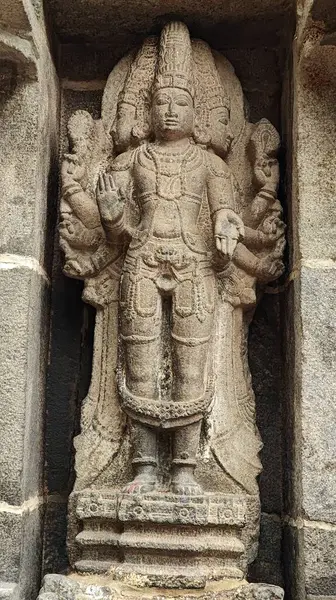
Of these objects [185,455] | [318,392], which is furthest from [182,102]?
[185,455]

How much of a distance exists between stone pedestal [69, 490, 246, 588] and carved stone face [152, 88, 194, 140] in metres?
1.78

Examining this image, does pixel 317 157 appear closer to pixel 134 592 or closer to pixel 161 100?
pixel 161 100

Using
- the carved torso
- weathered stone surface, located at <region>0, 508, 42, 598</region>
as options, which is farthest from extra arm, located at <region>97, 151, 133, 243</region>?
weathered stone surface, located at <region>0, 508, 42, 598</region>

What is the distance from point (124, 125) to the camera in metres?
4.12

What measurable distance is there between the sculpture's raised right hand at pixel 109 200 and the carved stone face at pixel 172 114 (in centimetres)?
41

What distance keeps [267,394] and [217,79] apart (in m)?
1.70

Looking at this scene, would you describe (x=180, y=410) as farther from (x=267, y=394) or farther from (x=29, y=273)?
(x=29, y=273)

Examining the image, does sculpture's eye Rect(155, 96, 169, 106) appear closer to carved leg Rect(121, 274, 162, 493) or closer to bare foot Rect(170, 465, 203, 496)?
carved leg Rect(121, 274, 162, 493)

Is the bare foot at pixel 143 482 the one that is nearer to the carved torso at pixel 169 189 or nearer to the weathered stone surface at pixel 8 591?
the weathered stone surface at pixel 8 591

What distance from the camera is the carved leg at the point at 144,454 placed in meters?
3.66

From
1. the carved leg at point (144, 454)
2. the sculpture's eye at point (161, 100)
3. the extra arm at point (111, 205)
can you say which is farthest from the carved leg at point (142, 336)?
the sculpture's eye at point (161, 100)

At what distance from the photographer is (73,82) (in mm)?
4551

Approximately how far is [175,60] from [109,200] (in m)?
0.86

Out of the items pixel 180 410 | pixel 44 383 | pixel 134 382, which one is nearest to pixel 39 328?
pixel 44 383
